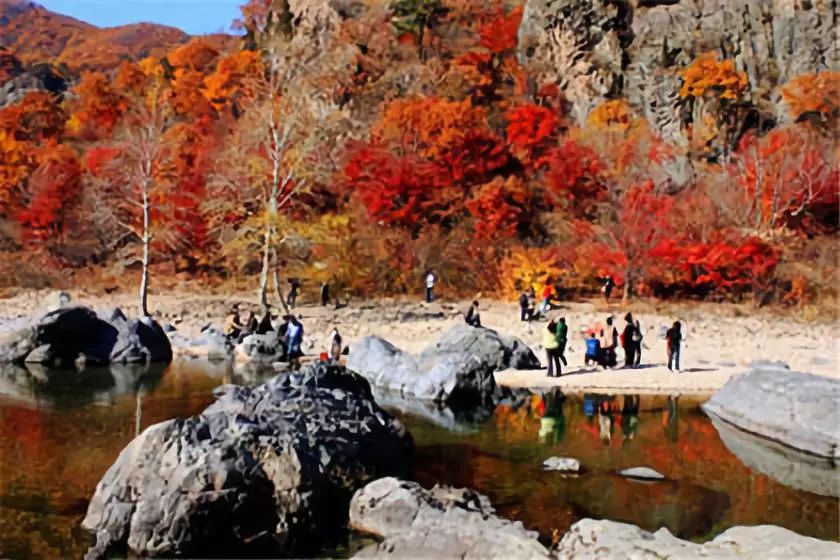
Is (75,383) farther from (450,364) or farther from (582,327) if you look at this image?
(582,327)

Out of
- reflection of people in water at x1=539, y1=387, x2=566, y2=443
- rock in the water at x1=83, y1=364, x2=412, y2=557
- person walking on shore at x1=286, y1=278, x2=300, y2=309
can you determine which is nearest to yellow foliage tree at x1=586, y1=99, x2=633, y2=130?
person walking on shore at x1=286, y1=278, x2=300, y2=309

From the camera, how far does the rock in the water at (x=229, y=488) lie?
25.5 ft

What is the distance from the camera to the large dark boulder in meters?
18.3

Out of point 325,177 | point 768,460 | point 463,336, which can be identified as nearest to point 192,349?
point 463,336

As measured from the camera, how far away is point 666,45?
147 feet

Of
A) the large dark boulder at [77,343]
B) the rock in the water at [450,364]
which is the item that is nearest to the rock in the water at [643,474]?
the rock in the water at [450,364]

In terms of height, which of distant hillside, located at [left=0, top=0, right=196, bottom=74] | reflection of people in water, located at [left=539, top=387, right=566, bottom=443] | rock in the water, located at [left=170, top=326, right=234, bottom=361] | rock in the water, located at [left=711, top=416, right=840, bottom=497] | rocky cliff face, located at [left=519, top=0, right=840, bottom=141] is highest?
distant hillside, located at [left=0, top=0, right=196, bottom=74]

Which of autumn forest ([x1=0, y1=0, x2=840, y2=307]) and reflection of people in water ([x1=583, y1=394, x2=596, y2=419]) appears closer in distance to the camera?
reflection of people in water ([x1=583, y1=394, x2=596, y2=419])

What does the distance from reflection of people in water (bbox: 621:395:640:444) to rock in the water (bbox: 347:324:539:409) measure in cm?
258

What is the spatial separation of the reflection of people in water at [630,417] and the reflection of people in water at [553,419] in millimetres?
1014

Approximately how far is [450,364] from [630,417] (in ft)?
11.8

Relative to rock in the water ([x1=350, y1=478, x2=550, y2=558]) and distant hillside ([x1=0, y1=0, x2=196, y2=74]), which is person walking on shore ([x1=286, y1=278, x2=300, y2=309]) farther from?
distant hillside ([x1=0, y1=0, x2=196, y2=74])

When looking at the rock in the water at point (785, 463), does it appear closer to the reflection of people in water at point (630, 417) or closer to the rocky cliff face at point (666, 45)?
the reflection of people in water at point (630, 417)

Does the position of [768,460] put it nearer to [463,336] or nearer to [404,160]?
[463,336]
